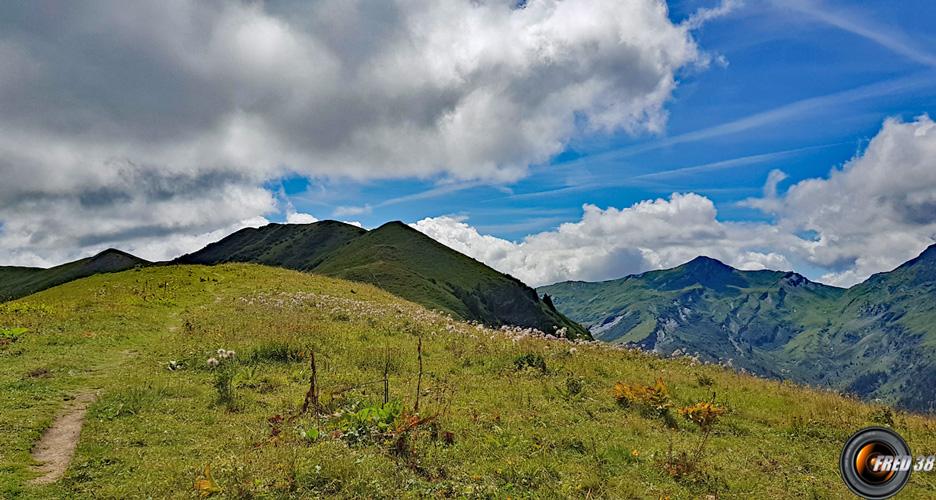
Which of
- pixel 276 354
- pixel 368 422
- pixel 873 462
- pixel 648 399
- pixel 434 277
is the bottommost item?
pixel 648 399

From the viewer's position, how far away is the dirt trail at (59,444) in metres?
9.77

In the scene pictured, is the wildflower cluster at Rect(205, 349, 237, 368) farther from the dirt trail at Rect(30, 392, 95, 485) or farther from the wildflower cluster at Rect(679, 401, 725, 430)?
the wildflower cluster at Rect(679, 401, 725, 430)

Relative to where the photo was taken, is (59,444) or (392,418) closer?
(59,444)

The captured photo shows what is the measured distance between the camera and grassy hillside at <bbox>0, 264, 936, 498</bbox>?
10000 millimetres

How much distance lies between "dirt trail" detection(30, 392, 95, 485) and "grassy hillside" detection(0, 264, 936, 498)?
0.79ft

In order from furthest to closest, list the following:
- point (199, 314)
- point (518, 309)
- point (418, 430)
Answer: point (518, 309), point (199, 314), point (418, 430)

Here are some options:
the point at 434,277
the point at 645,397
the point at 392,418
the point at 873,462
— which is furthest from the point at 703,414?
the point at 434,277

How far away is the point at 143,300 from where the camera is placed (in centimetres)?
3428

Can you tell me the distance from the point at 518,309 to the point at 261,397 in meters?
138

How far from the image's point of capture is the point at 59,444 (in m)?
11.2

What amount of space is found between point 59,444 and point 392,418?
23.0 ft

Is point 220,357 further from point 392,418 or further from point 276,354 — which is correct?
point 392,418

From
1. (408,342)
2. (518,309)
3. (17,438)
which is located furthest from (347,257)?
(17,438)

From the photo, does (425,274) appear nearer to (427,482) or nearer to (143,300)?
(143,300)
